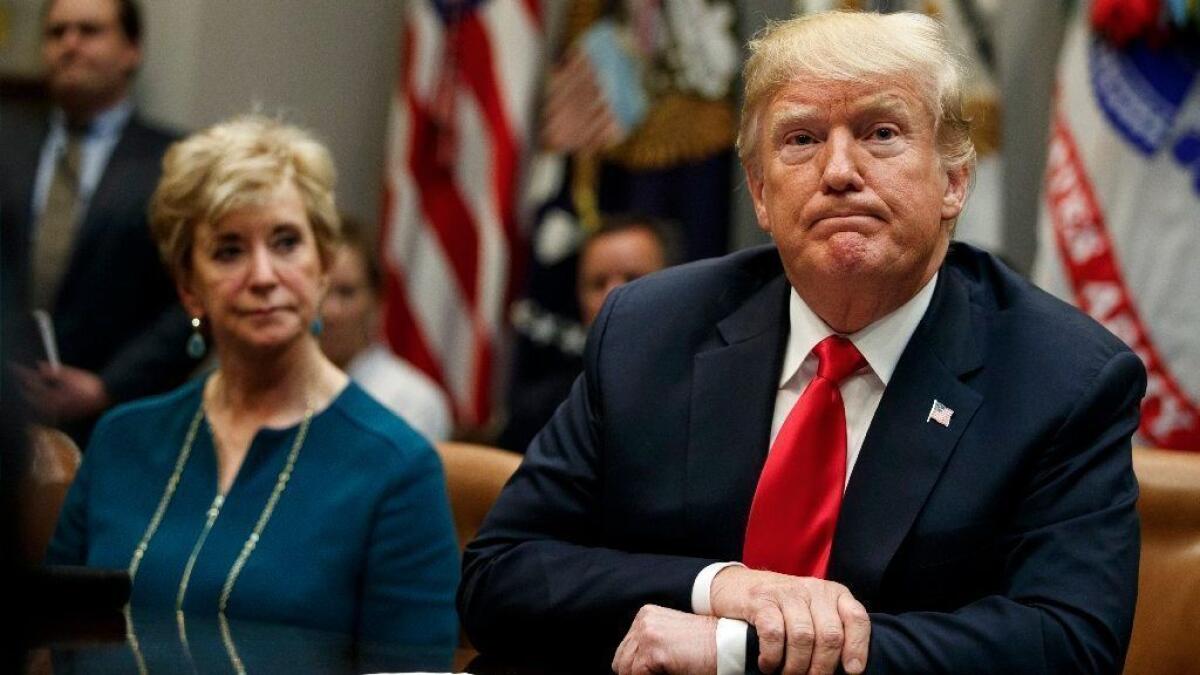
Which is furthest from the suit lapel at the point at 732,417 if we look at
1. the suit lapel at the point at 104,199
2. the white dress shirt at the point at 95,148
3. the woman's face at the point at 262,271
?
the white dress shirt at the point at 95,148

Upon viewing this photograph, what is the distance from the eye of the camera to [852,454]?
6.02 ft

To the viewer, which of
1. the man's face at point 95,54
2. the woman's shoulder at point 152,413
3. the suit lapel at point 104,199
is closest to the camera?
the woman's shoulder at point 152,413

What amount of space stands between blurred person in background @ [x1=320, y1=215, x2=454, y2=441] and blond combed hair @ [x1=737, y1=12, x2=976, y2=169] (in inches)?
99.0

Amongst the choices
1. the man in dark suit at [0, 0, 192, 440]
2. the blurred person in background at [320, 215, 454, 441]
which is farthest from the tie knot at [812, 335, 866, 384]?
the blurred person in background at [320, 215, 454, 441]

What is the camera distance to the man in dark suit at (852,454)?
1.66m

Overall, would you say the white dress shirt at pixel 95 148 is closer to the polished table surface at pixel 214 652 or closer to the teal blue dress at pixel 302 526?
the teal blue dress at pixel 302 526

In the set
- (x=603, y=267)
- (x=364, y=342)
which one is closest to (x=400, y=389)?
(x=364, y=342)

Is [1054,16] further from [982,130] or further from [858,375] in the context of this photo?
[858,375]

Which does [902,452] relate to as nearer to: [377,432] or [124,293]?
[377,432]

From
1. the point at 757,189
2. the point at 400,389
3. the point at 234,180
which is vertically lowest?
the point at 400,389

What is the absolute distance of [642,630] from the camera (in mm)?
1626

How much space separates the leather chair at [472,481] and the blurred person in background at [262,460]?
125 millimetres

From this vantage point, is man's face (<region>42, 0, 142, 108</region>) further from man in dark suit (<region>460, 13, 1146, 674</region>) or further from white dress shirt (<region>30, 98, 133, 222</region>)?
man in dark suit (<region>460, 13, 1146, 674</region>)

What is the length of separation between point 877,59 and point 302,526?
1276mm
